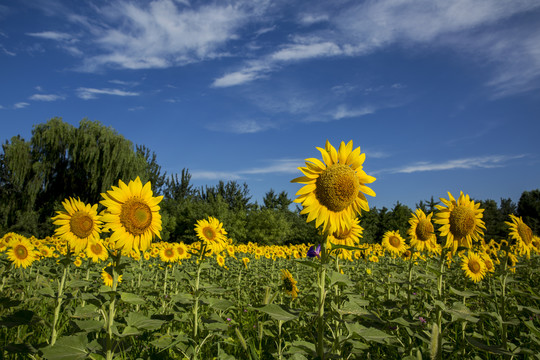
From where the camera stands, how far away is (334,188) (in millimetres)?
2068

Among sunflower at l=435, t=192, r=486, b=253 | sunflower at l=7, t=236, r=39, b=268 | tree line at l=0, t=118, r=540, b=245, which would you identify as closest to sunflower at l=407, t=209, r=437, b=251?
sunflower at l=435, t=192, r=486, b=253

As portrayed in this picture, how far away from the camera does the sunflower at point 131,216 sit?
2535mm

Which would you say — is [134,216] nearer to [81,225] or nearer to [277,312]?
[81,225]

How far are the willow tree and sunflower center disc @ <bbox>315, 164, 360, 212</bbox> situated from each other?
86.0 ft

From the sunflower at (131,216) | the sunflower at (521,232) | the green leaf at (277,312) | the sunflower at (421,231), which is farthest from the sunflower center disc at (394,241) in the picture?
the green leaf at (277,312)

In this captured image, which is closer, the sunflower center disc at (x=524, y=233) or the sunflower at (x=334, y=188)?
the sunflower at (x=334, y=188)

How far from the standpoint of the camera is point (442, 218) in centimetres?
319

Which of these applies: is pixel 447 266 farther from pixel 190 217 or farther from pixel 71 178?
pixel 71 178

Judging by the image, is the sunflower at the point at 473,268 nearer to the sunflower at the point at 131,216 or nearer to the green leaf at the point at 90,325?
the sunflower at the point at 131,216

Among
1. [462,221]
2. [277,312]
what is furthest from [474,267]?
[277,312]

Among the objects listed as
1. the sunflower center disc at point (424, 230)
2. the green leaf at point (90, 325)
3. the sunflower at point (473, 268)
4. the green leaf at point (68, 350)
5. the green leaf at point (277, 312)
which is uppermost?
the sunflower center disc at point (424, 230)

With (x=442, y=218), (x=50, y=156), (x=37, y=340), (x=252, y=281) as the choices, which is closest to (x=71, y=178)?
(x=50, y=156)

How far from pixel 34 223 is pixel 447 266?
26.2 m

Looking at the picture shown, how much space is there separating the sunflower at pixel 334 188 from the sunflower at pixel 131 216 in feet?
3.84
